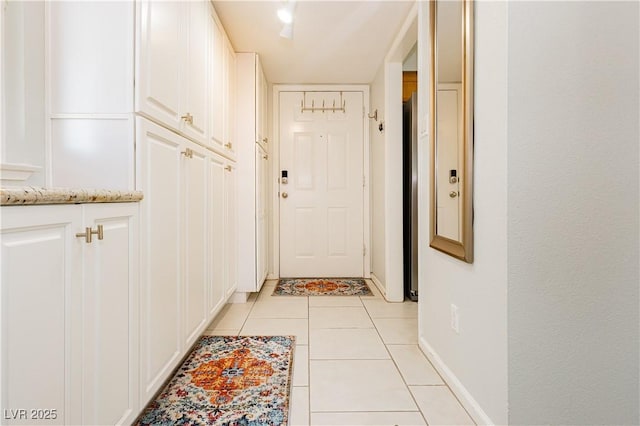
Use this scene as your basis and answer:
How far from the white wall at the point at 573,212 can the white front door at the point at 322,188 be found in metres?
2.76

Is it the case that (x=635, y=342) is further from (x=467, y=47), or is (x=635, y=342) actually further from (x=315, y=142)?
(x=315, y=142)

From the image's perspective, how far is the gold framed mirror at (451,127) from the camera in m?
1.35

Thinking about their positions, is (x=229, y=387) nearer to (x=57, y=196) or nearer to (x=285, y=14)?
(x=57, y=196)

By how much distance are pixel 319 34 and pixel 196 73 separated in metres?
1.11

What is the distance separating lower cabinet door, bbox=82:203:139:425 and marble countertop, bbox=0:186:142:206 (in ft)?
0.09

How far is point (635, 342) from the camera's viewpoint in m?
1.17

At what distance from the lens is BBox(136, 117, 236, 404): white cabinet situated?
131cm

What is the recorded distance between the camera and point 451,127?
1.58 m

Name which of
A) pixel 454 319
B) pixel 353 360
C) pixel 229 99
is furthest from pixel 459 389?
pixel 229 99

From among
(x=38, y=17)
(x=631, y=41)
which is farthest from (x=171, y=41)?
(x=631, y=41)

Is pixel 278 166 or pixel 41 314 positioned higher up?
pixel 278 166

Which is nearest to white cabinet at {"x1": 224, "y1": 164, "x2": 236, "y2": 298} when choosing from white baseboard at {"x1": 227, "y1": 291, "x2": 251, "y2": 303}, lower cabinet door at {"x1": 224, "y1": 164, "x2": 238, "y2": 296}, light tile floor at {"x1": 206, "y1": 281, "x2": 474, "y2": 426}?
lower cabinet door at {"x1": 224, "y1": 164, "x2": 238, "y2": 296}

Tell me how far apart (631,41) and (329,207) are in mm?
2922

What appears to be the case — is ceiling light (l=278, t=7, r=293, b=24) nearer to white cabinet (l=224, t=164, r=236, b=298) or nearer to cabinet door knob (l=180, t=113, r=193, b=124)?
cabinet door knob (l=180, t=113, r=193, b=124)
